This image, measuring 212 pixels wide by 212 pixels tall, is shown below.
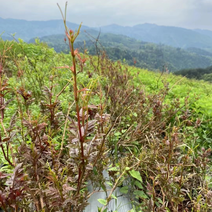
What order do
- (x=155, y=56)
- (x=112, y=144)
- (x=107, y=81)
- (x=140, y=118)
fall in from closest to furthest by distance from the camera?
(x=112, y=144) < (x=140, y=118) < (x=107, y=81) < (x=155, y=56)

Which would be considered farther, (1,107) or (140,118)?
(140,118)

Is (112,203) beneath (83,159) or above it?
beneath

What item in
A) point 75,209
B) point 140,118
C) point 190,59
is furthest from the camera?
point 190,59

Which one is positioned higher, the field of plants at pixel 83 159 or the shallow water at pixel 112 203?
the field of plants at pixel 83 159

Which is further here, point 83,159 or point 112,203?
point 112,203

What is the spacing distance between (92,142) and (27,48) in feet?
19.1

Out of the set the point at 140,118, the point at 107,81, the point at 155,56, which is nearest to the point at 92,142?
the point at 140,118

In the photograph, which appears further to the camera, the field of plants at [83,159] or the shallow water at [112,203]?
the shallow water at [112,203]

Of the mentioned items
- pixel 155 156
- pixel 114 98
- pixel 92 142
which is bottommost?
pixel 155 156

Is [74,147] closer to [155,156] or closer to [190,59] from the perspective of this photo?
[155,156]

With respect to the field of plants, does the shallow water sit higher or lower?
lower

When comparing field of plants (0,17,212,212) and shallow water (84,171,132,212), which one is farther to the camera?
shallow water (84,171,132,212)

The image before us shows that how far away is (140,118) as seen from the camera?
→ 7.57 ft

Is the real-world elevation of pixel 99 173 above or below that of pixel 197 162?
above
